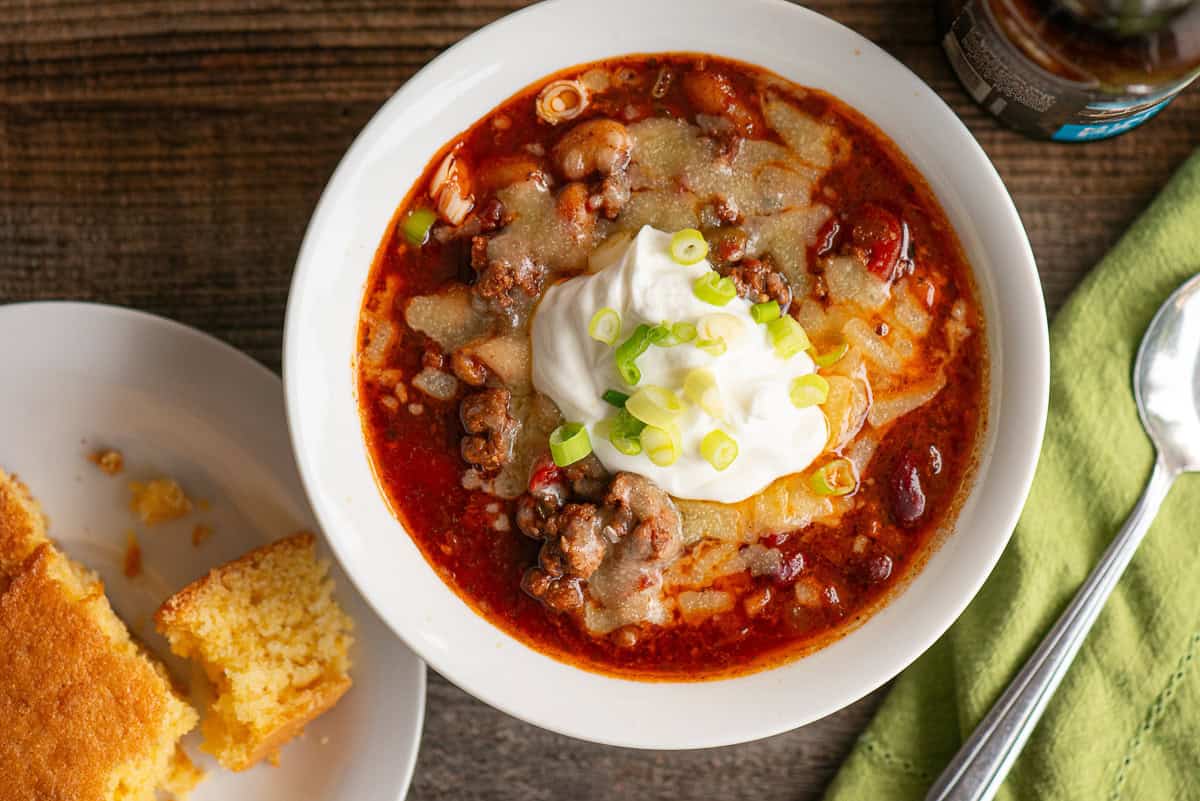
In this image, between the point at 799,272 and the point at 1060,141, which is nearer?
the point at 799,272

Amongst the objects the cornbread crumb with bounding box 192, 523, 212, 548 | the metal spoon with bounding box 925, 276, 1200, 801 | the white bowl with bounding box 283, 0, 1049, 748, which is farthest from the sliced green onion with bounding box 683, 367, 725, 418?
the cornbread crumb with bounding box 192, 523, 212, 548

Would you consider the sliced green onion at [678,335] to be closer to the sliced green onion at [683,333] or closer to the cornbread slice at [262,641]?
the sliced green onion at [683,333]

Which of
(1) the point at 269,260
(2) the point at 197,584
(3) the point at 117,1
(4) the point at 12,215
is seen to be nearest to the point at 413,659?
(2) the point at 197,584

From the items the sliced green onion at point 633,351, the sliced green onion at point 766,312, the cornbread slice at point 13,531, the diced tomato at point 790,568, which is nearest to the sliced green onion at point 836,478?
the diced tomato at point 790,568

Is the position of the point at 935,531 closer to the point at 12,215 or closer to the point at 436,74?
the point at 436,74

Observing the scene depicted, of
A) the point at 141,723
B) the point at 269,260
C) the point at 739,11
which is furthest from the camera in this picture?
the point at 269,260

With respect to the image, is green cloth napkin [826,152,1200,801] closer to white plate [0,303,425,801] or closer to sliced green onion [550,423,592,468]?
sliced green onion [550,423,592,468]

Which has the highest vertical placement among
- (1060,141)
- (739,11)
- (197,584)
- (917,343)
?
(739,11)
